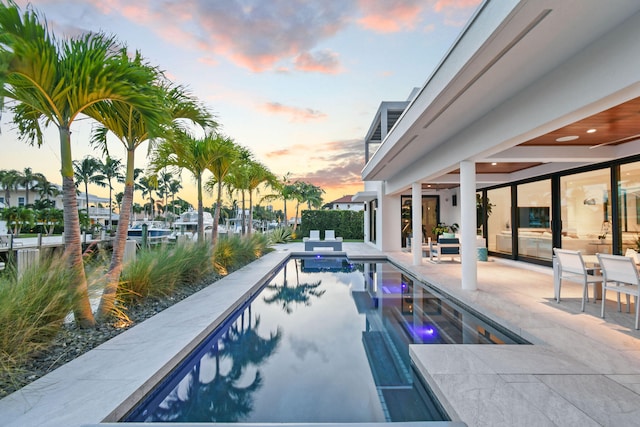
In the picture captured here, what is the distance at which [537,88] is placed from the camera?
3.90 meters

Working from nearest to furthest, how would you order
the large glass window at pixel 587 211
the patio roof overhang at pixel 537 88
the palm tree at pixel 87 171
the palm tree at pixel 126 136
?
the patio roof overhang at pixel 537 88 → the palm tree at pixel 126 136 → the large glass window at pixel 587 211 → the palm tree at pixel 87 171

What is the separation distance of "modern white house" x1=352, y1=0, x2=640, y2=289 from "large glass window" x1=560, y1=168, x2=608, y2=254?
0.02 meters

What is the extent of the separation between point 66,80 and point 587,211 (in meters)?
9.67

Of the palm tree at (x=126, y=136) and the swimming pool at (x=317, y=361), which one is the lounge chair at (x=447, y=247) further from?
the palm tree at (x=126, y=136)

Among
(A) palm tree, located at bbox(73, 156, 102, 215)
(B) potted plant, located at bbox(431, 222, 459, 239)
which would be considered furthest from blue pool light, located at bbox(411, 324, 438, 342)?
(A) palm tree, located at bbox(73, 156, 102, 215)

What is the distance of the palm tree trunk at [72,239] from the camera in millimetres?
3670

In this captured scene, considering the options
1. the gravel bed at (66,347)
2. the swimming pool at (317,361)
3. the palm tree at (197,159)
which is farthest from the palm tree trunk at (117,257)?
the palm tree at (197,159)

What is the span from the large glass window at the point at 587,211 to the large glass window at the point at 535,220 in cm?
54

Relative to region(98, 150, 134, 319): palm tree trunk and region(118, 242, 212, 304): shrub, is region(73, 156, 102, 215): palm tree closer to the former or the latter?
region(118, 242, 212, 304): shrub

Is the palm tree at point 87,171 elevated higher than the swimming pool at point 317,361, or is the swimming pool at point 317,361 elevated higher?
the palm tree at point 87,171

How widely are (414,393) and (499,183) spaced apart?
9.20 metres

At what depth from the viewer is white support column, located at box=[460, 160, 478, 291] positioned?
6066mm

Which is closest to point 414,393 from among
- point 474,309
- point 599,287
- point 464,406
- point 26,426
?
point 464,406

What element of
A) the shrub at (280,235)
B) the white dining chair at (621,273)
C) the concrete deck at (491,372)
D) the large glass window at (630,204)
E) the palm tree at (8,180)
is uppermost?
the palm tree at (8,180)
